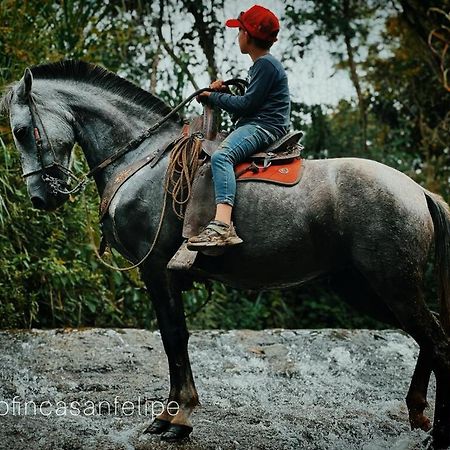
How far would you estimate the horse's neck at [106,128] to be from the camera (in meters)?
4.54

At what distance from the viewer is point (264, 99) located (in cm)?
422

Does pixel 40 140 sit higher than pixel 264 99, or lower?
lower

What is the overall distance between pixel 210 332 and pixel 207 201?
3248 millimetres

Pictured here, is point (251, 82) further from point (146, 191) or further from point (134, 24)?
point (134, 24)

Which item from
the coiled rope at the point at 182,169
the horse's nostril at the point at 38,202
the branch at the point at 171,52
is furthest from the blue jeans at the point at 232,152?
the branch at the point at 171,52

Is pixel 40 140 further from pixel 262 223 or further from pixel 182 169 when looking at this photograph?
pixel 262 223

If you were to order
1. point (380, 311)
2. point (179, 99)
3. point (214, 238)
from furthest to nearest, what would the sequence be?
point (179, 99) < point (380, 311) < point (214, 238)

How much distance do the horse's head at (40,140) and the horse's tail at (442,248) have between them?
7.48ft

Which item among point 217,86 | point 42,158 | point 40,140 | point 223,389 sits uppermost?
point 217,86

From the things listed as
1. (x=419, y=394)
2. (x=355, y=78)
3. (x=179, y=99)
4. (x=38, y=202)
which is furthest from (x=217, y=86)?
(x=355, y=78)

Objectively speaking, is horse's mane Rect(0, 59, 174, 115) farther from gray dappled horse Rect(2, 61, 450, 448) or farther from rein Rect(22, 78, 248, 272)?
rein Rect(22, 78, 248, 272)

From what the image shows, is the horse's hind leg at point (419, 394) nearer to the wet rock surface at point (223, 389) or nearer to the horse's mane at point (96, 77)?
the wet rock surface at point (223, 389)

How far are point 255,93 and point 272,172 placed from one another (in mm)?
475

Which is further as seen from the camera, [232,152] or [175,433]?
[175,433]
